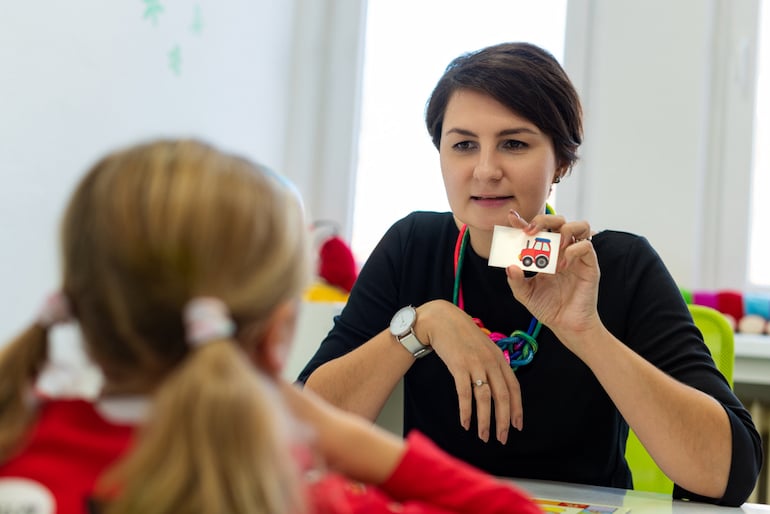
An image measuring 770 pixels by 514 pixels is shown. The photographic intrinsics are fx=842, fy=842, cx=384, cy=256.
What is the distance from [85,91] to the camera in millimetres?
1684

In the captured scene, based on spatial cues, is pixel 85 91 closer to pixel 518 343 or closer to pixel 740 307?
pixel 518 343

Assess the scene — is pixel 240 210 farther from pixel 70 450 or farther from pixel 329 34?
Answer: pixel 329 34

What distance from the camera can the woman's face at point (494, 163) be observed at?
1.33 metres

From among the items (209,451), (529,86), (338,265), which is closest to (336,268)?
(338,265)

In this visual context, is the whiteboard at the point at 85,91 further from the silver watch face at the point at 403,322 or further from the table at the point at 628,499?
the table at the point at 628,499

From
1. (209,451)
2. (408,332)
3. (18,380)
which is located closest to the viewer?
(209,451)

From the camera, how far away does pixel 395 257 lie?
1516 millimetres

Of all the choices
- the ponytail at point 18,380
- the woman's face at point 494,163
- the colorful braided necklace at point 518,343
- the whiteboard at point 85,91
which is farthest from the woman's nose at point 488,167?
the ponytail at point 18,380

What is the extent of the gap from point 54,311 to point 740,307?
2.08m

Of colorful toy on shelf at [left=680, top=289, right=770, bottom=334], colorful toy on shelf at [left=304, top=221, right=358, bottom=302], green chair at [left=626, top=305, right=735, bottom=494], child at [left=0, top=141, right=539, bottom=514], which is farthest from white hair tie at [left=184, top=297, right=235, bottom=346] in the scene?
colorful toy on shelf at [left=680, top=289, right=770, bottom=334]

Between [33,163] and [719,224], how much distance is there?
74.3 inches

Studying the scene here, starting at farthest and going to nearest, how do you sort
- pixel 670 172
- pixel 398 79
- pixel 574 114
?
pixel 398 79 → pixel 670 172 → pixel 574 114

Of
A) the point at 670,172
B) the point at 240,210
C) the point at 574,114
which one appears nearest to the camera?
the point at 240,210

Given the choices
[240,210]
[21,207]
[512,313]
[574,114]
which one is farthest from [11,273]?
[240,210]
